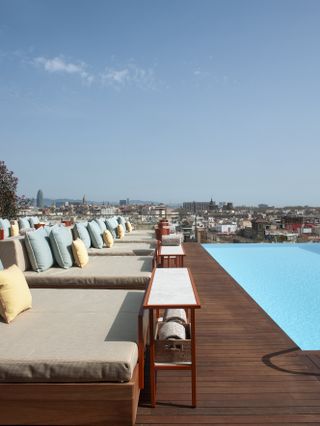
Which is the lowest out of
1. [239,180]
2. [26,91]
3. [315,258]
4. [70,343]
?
[315,258]

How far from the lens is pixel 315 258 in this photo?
8547 mm

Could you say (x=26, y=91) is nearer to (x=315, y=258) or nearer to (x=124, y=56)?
(x=124, y=56)

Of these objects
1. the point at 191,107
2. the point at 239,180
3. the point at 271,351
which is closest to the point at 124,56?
the point at 191,107

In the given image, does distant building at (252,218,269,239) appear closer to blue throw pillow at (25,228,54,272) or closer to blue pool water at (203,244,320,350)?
blue pool water at (203,244,320,350)

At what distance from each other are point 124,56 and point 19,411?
8505 millimetres

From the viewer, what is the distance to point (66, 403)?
1.55 meters

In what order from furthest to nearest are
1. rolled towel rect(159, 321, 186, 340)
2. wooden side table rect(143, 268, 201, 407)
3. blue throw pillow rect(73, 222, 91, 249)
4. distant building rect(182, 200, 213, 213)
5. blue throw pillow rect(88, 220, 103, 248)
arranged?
1. distant building rect(182, 200, 213, 213)
2. blue throw pillow rect(88, 220, 103, 248)
3. blue throw pillow rect(73, 222, 91, 249)
4. rolled towel rect(159, 321, 186, 340)
5. wooden side table rect(143, 268, 201, 407)

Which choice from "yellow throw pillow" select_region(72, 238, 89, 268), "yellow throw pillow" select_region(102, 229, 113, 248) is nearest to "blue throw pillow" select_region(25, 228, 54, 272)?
"yellow throw pillow" select_region(72, 238, 89, 268)

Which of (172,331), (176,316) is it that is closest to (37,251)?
(176,316)

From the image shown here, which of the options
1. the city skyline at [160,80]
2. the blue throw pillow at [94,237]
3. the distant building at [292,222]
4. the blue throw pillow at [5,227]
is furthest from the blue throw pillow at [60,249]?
the distant building at [292,222]

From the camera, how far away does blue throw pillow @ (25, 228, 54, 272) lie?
3.33 m

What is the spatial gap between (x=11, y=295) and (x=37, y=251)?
1.35 m

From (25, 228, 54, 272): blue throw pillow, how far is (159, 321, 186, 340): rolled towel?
1.81 metres

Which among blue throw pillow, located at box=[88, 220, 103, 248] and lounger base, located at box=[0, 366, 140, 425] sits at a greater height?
blue throw pillow, located at box=[88, 220, 103, 248]
